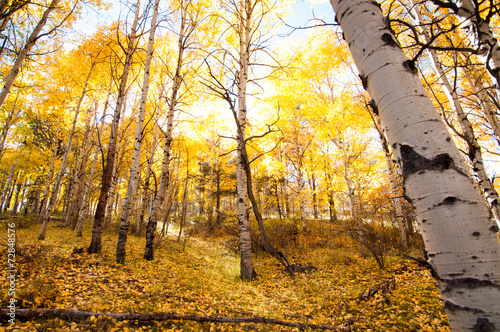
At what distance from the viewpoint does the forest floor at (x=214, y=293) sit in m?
2.64

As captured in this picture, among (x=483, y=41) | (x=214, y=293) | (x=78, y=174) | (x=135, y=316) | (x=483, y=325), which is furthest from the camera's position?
(x=78, y=174)

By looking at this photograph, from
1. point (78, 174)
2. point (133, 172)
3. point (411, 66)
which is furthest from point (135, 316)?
point (78, 174)

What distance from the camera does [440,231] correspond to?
3.07 ft

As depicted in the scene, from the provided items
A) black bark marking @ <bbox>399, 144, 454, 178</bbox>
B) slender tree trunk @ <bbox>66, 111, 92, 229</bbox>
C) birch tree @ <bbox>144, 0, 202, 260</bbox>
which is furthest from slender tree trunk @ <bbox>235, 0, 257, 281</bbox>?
slender tree trunk @ <bbox>66, 111, 92, 229</bbox>

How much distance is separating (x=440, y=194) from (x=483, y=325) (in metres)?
0.51

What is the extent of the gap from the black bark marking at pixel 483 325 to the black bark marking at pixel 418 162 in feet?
1.97

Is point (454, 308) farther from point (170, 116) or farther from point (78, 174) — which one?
point (78, 174)

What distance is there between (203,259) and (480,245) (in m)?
7.01

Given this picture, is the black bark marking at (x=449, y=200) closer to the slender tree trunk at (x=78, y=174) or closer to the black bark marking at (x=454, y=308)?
the black bark marking at (x=454, y=308)

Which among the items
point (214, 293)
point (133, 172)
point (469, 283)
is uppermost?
point (133, 172)

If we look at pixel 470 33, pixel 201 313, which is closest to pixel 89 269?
pixel 201 313

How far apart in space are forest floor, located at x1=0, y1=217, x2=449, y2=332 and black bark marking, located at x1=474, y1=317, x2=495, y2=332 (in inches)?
89.8

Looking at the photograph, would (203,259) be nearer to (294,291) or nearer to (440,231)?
(294,291)

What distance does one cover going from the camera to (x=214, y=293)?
12.9 feet
